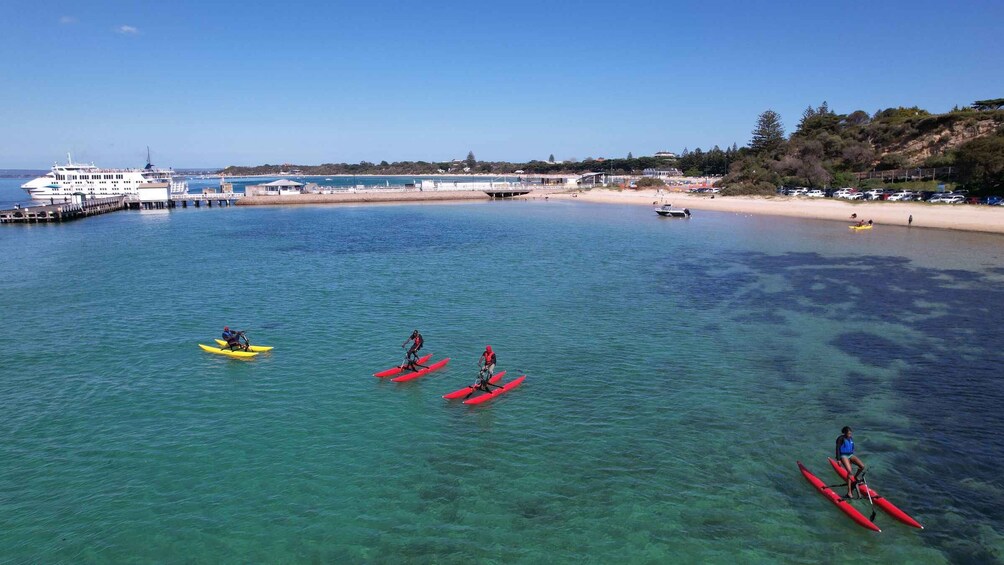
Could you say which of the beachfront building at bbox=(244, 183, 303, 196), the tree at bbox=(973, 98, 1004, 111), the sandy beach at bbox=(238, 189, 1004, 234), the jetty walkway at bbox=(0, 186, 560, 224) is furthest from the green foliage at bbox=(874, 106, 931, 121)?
the beachfront building at bbox=(244, 183, 303, 196)

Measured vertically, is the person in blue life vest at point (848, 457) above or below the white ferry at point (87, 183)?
below

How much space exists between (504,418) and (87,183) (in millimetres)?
128452

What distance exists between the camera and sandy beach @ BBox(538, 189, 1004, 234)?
68.2 m

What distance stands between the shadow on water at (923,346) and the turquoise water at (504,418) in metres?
0.13

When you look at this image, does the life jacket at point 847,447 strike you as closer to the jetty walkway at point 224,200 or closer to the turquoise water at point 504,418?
the turquoise water at point 504,418

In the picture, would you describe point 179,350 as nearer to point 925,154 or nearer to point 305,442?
point 305,442

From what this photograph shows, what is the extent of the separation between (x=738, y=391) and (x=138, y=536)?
820 inches

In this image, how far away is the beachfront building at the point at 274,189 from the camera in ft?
415

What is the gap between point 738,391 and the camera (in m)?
22.8

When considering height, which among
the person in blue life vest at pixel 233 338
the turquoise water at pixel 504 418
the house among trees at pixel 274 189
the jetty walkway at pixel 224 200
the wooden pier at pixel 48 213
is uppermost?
the house among trees at pixel 274 189

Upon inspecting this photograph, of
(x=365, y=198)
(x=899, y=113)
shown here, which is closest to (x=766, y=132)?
(x=899, y=113)

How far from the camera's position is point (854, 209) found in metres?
84.9

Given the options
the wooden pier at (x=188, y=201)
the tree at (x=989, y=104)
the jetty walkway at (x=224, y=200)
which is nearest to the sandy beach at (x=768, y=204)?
the jetty walkway at (x=224, y=200)

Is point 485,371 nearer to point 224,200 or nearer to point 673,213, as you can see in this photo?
point 673,213
